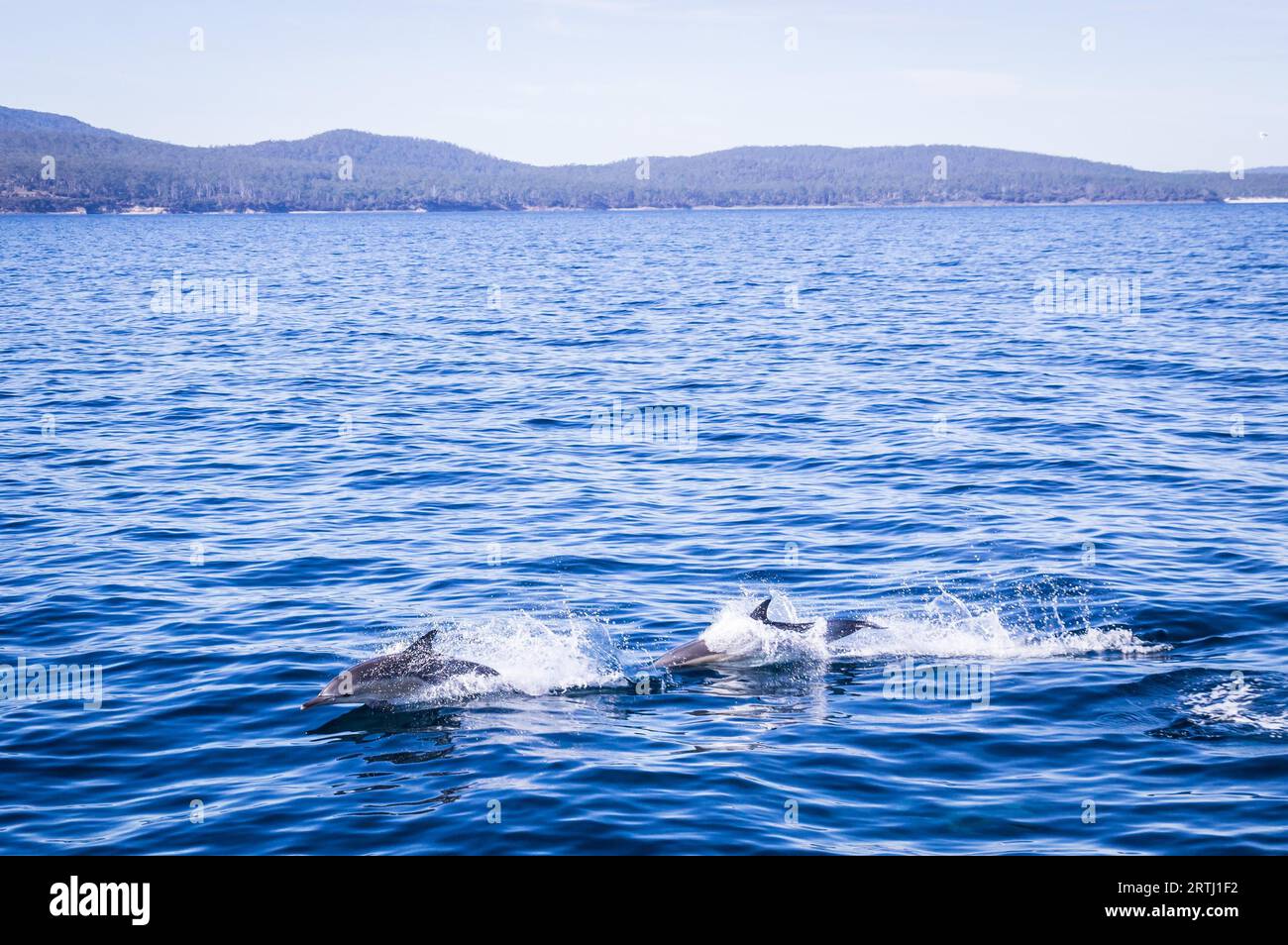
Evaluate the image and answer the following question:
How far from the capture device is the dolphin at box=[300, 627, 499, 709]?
13047 mm

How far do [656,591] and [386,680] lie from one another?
4745mm

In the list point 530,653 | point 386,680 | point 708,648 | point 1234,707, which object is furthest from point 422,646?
point 1234,707

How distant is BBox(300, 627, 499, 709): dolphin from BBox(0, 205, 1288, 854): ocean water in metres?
0.28

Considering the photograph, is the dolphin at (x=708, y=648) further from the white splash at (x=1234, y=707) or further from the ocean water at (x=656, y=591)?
the white splash at (x=1234, y=707)

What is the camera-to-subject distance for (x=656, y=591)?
1694cm

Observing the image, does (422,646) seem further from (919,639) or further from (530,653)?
(919,639)

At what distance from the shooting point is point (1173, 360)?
35.7 metres

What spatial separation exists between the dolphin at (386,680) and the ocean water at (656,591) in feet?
0.93

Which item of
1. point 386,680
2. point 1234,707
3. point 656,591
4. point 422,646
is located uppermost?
point 422,646

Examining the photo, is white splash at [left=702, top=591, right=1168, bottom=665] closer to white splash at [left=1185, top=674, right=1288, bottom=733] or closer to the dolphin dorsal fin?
white splash at [left=1185, top=674, right=1288, bottom=733]

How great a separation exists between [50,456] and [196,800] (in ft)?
55.4

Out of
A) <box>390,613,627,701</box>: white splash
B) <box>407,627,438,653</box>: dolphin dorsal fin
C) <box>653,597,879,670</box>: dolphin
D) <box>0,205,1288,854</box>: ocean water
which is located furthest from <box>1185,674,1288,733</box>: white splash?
<box>407,627,438,653</box>: dolphin dorsal fin

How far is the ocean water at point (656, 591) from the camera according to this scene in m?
10.6
